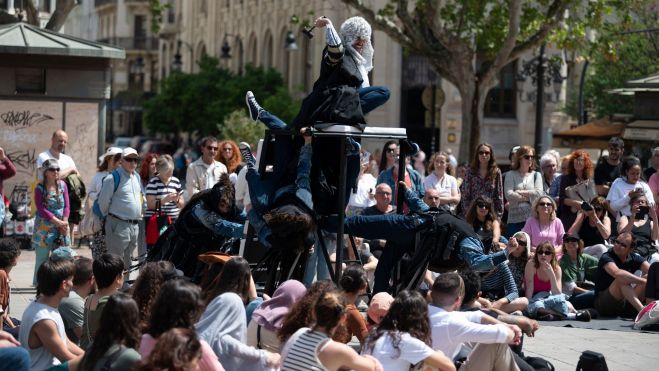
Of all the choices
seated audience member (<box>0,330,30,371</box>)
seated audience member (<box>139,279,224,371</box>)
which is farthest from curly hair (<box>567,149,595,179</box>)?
seated audience member (<box>0,330,30,371</box>)

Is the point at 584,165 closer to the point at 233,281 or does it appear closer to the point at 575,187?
the point at 575,187

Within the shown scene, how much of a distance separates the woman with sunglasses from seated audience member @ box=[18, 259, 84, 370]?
27.9ft

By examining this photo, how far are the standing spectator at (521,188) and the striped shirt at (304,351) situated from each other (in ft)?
28.6

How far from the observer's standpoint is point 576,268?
15.9 meters

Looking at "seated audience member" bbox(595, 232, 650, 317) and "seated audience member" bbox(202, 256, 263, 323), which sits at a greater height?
"seated audience member" bbox(202, 256, 263, 323)

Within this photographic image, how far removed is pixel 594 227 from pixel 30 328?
9.44 m

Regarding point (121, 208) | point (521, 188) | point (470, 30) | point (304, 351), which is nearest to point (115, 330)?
point (304, 351)

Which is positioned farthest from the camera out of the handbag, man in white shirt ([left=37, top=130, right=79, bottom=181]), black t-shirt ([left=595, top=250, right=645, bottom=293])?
man in white shirt ([left=37, top=130, right=79, bottom=181])

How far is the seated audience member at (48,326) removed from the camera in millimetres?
→ 8773

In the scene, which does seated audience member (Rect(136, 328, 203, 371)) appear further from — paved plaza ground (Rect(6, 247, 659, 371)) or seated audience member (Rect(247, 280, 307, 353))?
paved plaza ground (Rect(6, 247, 659, 371))

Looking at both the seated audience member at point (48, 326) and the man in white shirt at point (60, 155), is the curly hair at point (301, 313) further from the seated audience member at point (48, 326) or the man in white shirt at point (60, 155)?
the man in white shirt at point (60, 155)

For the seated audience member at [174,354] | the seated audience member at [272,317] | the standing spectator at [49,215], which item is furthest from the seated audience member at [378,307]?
the standing spectator at [49,215]

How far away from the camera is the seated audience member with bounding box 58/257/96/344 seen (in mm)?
9914

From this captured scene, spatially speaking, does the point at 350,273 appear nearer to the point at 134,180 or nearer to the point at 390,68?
the point at 134,180
